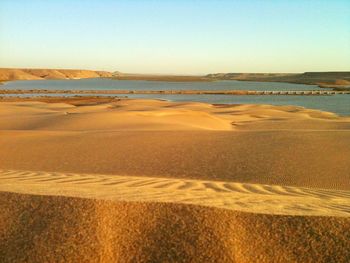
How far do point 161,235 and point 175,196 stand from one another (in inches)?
62.4

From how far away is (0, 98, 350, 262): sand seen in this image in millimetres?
3891

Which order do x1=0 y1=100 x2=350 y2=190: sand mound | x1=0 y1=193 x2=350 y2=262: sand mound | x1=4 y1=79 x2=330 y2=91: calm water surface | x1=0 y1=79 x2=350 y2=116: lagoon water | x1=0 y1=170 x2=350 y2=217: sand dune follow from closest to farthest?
x1=0 y1=193 x2=350 y2=262: sand mound, x1=0 y1=170 x2=350 y2=217: sand dune, x1=0 y1=100 x2=350 y2=190: sand mound, x1=0 y1=79 x2=350 y2=116: lagoon water, x1=4 y1=79 x2=330 y2=91: calm water surface

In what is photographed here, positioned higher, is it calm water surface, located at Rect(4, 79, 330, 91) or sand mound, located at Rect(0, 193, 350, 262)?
sand mound, located at Rect(0, 193, 350, 262)

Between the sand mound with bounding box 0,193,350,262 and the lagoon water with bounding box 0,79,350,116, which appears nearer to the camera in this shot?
the sand mound with bounding box 0,193,350,262

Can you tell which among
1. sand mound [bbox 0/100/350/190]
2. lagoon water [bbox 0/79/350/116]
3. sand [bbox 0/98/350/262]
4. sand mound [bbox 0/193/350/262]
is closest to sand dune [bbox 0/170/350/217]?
sand [bbox 0/98/350/262]

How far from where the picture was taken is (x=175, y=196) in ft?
18.4

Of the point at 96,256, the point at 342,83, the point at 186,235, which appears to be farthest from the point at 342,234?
the point at 342,83

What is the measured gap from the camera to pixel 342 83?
91.4 metres

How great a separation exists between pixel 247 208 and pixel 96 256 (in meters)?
1.75

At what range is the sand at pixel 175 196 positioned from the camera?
3891mm

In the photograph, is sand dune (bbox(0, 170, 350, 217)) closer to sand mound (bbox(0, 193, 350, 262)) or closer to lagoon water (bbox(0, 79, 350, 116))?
sand mound (bbox(0, 193, 350, 262))

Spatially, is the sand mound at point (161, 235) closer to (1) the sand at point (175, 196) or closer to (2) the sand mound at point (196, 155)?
(1) the sand at point (175, 196)

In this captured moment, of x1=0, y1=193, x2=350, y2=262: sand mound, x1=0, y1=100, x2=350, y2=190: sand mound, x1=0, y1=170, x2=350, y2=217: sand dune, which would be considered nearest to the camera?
x1=0, y1=193, x2=350, y2=262: sand mound

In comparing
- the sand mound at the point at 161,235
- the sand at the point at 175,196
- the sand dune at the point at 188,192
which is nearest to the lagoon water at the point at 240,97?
the sand at the point at 175,196
